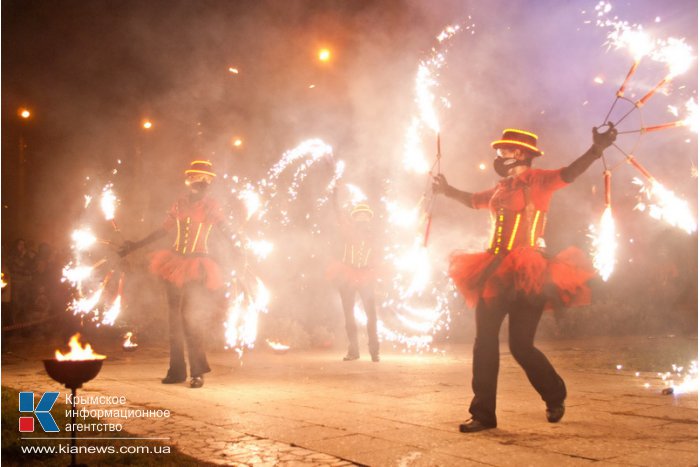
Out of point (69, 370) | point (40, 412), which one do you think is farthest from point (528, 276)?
point (40, 412)

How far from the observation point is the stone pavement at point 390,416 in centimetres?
358

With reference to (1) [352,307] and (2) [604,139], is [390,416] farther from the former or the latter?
(1) [352,307]

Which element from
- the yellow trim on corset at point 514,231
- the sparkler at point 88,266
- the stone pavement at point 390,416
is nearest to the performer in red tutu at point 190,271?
the stone pavement at point 390,416

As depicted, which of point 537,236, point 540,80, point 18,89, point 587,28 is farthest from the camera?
point 18,89

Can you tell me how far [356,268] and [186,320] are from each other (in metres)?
3.29

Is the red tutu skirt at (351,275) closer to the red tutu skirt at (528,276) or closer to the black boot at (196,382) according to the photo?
the black boot at (196,382)

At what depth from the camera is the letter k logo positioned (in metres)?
3.98

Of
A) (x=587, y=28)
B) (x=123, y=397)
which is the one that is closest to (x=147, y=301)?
(x=123, y=397)

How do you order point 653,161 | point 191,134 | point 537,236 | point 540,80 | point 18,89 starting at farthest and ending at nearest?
point 18,89, point 191,134, point 540,80, point 653,161, point 537,236

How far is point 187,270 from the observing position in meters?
6.61

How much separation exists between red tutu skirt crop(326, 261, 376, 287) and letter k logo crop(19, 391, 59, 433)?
5.24m

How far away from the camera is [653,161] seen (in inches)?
413

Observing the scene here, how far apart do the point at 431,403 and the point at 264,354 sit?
505 cm

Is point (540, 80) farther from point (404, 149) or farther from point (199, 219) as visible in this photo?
point (199, 219)
